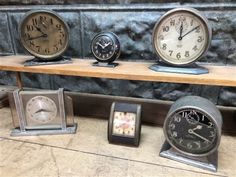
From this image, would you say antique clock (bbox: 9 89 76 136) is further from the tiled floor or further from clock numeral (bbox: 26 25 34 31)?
clock numeral (bbox: 26 25 34 31)

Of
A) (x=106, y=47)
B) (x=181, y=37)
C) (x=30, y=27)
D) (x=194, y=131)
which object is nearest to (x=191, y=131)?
(x=194, y=131)

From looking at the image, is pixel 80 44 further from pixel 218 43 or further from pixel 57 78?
pixel 218 43

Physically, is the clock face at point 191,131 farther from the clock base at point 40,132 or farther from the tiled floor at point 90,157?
the clock base at point 40,132

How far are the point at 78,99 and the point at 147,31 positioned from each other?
1.80 feet

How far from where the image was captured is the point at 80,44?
1187mm

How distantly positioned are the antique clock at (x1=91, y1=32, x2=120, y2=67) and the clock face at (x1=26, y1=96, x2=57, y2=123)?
11.7 inches

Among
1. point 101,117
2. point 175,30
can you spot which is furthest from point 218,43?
point 101,117

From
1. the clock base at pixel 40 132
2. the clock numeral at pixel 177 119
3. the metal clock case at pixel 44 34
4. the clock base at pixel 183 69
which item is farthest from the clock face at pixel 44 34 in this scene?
the clock numeral at pixel 177 119

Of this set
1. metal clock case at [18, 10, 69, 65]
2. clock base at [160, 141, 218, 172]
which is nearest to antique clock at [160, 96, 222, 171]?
clock base at [160, 141, 218, 172]

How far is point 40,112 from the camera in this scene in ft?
3.20

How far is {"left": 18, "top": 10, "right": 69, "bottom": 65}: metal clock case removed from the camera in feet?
3.14

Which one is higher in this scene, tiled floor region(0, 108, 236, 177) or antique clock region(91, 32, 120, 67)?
antique clock region(91, 32, 120, 67)

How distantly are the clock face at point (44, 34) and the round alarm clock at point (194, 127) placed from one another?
1.93ft

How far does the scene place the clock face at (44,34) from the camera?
3.14 ft
